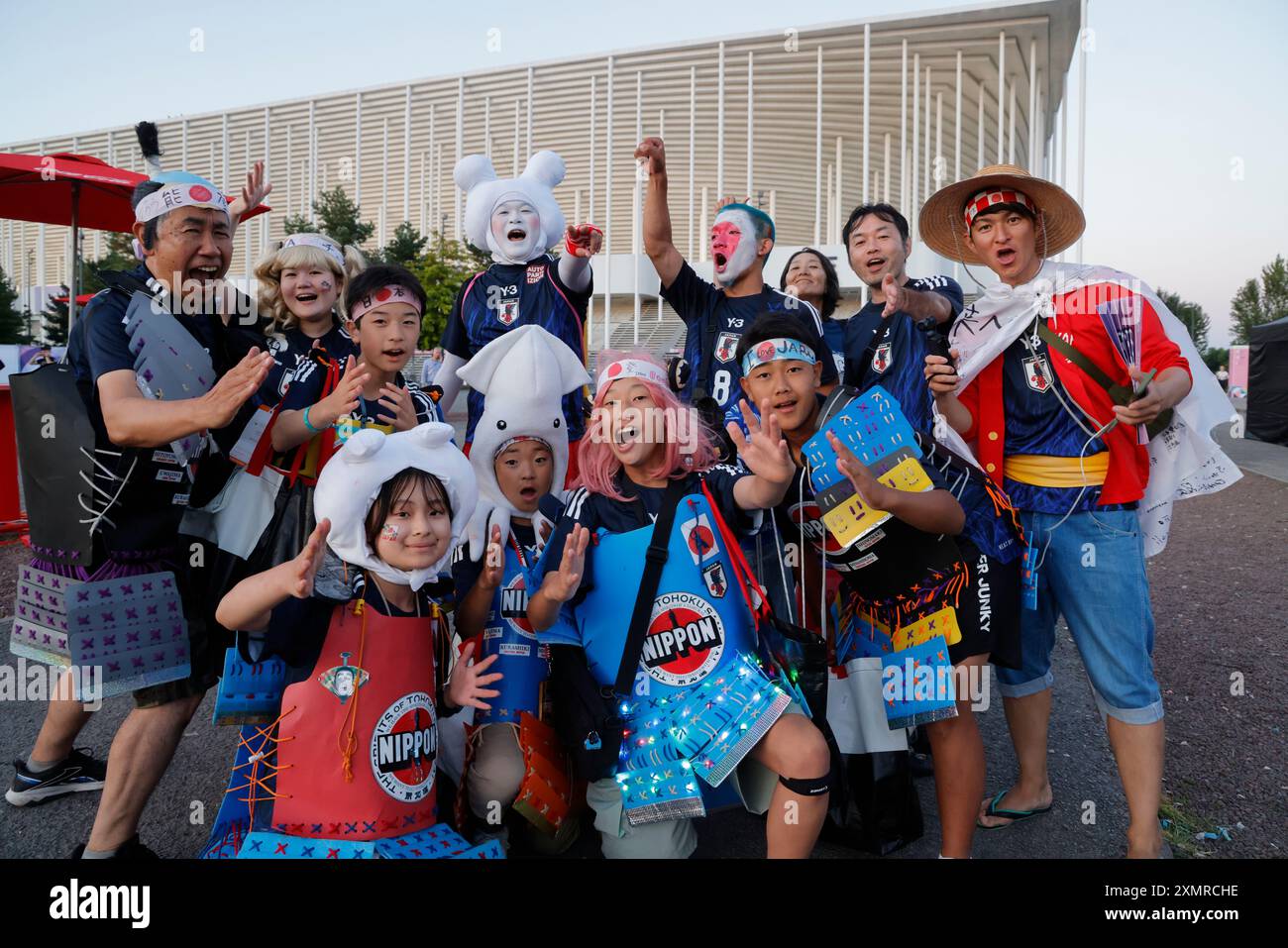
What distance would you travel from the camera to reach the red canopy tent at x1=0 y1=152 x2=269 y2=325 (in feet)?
22.7

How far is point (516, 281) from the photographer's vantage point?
4.00 meters

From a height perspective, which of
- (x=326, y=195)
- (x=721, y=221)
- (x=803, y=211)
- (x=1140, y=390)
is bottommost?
(x=1140, y=390)

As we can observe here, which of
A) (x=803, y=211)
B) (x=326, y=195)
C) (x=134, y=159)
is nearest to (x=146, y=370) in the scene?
(x=326, y=195)

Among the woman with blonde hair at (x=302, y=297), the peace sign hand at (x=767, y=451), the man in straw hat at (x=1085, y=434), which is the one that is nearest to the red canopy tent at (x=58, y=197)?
the woman with blonde hair at (x=302, y=297)

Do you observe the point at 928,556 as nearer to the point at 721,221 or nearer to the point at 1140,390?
the point at 1140,390

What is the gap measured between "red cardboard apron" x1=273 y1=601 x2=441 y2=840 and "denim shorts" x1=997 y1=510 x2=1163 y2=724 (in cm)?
210

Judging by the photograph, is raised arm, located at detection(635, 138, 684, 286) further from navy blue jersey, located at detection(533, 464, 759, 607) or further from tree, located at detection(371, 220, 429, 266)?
tree, located at detection(371, 220, 429, 266)

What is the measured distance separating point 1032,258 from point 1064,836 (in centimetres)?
208

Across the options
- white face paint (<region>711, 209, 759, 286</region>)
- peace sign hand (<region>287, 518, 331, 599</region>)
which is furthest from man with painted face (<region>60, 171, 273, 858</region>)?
white face paint (<region>711, 209, 759, 286</region>)

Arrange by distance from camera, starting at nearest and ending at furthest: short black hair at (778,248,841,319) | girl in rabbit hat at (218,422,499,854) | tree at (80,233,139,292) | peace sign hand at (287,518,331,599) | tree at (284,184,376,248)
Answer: peace sign hand at (287,518,331,599)
girl in rabbit hat at (218,422,499,854)
short black hair at (778,248,841,319)
tree at (284,184,376,248)
tree at (80,233,139,292)

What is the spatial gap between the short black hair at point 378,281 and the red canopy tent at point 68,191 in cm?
470

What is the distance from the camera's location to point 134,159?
A: 3228 cm

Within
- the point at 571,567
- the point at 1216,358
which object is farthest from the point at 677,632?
the point at 1216,358

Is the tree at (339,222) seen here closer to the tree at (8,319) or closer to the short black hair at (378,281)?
the tree at (8,319)
